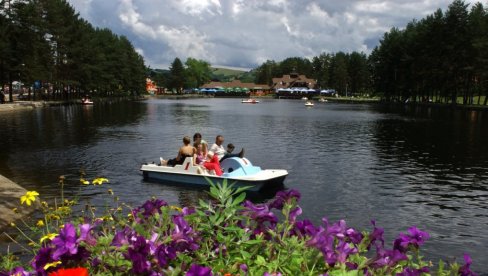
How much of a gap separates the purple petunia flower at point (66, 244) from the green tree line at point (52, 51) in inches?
2912

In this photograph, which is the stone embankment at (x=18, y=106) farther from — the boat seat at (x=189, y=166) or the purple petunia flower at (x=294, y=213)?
the purple petunia flower at (x=294, y=213)

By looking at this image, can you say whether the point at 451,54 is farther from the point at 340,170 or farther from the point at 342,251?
the point at 342,251

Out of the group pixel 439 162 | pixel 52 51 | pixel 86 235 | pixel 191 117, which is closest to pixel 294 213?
pixel 86 235

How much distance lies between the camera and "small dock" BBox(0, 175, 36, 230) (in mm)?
12242

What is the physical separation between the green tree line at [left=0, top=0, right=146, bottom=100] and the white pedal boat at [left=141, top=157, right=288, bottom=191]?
59.9 m

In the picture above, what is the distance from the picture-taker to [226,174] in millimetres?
16516

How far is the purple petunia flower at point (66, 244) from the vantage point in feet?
9.30

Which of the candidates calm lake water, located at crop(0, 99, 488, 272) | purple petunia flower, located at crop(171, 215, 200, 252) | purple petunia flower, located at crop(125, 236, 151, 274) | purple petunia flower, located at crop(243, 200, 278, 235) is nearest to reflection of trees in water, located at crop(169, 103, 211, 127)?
calm lake water, located at crop(0, 99, 488, 272)

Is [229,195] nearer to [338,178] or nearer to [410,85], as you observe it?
[338,178]

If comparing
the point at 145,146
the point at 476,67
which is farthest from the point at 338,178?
the point at 476,67

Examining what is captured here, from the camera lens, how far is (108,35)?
Result: 140m

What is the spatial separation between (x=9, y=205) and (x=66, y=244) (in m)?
11.7

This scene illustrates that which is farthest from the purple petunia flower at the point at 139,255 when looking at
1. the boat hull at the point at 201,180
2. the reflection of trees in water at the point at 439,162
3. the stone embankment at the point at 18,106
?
the stone embankment at the point at 18,106

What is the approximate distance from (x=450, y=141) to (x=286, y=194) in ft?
116
